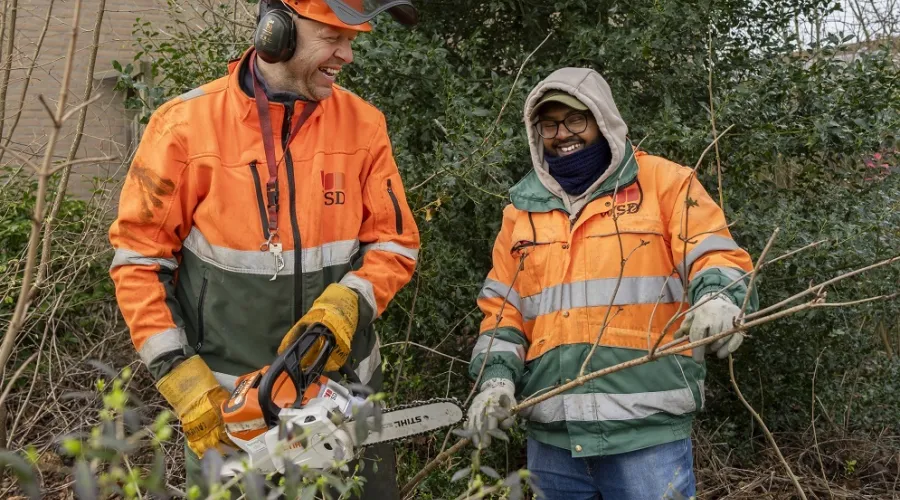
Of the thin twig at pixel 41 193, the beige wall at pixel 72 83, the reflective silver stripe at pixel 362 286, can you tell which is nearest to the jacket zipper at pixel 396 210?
the reflective silver stripe at pixel 362 286

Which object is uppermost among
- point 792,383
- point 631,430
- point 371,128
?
point 371,128

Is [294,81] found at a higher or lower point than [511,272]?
higher

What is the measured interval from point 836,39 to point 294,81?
130 inches

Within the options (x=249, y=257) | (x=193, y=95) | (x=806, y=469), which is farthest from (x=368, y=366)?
(x=806, y=469)

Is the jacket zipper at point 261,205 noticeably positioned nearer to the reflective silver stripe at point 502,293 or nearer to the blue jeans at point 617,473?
the reflective silver stripe at point 502,293

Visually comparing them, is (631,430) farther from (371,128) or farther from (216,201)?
(216,201)

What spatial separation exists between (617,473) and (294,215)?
4.53 feet

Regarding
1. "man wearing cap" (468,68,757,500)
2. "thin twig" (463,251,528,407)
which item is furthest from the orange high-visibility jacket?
"man wearing cap" (468,68,757,500)

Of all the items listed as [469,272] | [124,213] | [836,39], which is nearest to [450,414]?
[124,213]

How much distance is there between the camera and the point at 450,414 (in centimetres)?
264

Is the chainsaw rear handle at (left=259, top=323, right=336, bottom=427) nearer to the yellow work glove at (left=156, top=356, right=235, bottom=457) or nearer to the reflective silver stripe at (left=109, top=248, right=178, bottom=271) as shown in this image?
the yellow work glove at (left=156, top=356, right=235, bottom=457)

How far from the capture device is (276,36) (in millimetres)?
2635

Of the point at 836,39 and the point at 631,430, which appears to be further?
the point at 836,39

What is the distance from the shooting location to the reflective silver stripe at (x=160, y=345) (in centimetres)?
260
